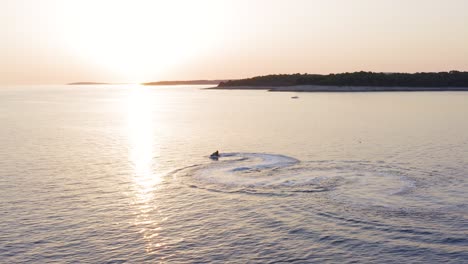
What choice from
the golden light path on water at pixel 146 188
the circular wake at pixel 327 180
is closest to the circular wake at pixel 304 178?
the circular wake at pixel 327 180

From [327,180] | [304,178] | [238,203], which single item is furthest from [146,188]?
[327,180]

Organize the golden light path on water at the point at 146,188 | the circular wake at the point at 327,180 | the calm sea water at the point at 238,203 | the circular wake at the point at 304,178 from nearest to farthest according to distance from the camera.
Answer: the calm sea water at the point at 238,203, the golden light path on water at the point at 146,188, the circular wake at the point at 327,180, the circular wake at the point at 304,178

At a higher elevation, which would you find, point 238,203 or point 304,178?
point 304,178

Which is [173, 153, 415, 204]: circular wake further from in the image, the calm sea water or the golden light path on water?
the golden light path on water

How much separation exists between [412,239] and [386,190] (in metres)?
8.59

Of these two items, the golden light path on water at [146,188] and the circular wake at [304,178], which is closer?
the golden light path on water at [146,188]

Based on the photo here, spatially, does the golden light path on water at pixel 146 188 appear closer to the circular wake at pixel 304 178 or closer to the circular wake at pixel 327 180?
the circular wake at pixel 327 180

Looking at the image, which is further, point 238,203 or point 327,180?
point 327,180

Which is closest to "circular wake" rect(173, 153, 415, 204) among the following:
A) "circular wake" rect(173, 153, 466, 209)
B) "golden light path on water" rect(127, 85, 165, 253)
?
"circular wake" rect(173, 153, 466, 209)

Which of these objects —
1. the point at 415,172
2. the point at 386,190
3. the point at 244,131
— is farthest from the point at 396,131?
the point at 386,190

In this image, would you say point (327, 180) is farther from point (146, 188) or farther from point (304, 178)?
point (146, 188)

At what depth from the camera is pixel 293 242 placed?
21688mm

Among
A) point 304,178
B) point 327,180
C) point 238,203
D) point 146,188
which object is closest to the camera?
point 238,203

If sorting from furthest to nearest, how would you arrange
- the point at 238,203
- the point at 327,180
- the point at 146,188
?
the point at 327,180
the point at 146,188
the point at 238,203
